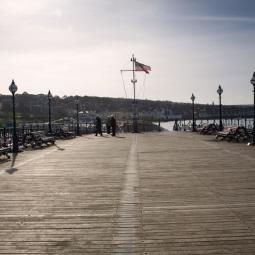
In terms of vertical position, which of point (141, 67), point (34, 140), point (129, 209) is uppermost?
point (141, 67)

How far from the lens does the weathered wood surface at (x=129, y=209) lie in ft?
21.6

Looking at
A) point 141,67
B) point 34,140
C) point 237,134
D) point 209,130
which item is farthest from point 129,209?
point 141,67

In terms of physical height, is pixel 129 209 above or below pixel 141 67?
below

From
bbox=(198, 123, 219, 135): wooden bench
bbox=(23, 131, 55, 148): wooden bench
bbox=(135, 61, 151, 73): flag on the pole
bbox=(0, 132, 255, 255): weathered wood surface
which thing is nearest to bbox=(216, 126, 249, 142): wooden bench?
bbox=(23, 131, 55, 148): wooden bench

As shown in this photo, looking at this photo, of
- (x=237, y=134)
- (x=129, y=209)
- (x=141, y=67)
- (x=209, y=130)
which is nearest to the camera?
(x=129, y=209)

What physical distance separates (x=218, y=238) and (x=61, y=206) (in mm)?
3287

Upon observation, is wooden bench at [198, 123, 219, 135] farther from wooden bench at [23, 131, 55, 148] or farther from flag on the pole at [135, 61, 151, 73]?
flag on the pole at [135, 61, 151, 73]

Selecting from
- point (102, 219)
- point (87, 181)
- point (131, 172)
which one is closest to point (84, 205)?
point (102, 219)

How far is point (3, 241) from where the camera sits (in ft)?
22.4

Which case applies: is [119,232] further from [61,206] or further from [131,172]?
[131,172]

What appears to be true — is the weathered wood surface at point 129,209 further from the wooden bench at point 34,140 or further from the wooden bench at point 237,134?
the wooden bench at point 237,134

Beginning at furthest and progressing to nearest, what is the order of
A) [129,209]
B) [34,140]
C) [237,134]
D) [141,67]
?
1. [141,67]
2. [237,134]
3. [34,140]
4. [129,209]

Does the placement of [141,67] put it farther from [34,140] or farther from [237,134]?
[34,140]

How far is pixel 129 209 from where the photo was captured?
8617mm
